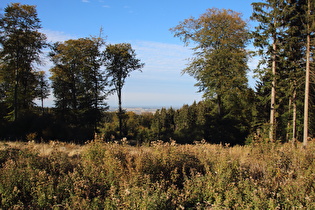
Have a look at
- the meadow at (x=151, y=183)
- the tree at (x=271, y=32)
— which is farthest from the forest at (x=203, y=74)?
the meadow at (x=151, y=183)

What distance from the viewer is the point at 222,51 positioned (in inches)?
796

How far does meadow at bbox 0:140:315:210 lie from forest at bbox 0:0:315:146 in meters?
9.32

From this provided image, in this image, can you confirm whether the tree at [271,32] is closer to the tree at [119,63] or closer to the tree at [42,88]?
the tree at [119,63]

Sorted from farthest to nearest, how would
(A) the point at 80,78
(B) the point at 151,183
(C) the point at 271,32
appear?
(A) the point at 80,78, (C) the point at 271,32, (B) the point at 151,183

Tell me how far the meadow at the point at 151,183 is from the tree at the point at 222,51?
48.2 ft

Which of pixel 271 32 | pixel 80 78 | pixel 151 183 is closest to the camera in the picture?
pixel 151 183

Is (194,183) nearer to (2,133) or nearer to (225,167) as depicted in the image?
(225,167)

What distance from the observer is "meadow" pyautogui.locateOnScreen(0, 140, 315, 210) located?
150 inches

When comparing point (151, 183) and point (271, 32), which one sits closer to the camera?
point (151, 183)

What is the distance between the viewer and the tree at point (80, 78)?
70.3 feet

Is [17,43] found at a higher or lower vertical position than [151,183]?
higher

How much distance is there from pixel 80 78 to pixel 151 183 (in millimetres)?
20332

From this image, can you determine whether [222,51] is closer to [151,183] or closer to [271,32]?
[271,32]

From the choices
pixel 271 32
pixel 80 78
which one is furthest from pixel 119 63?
pixel 271 32
